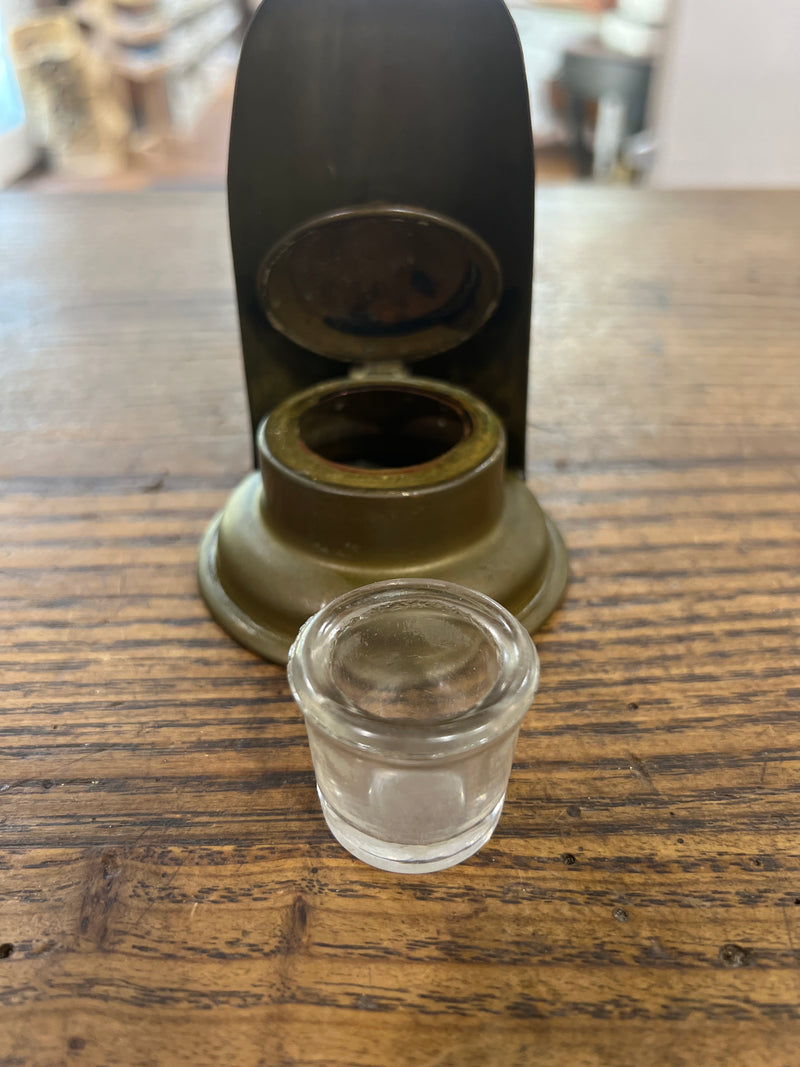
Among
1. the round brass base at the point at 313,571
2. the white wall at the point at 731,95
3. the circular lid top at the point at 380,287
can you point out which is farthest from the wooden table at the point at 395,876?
the white wall at the point at 731,95

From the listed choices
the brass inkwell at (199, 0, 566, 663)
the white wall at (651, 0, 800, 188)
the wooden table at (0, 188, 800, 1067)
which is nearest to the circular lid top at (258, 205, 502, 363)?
the brass inkwell at (199, 0, 566, 663)

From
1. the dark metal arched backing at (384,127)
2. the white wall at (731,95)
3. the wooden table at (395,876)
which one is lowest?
the white wall at (731,95)

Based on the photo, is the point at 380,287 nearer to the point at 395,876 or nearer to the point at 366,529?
the point at 366,529

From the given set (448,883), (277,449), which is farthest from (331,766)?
(277,449)

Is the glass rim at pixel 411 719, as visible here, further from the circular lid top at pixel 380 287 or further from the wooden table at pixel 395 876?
the circular lid top at pixel 380 287

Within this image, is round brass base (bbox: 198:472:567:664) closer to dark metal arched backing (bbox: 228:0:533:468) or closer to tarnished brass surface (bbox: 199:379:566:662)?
A: tarnished brass surface (bbox: 199:379:566:662)

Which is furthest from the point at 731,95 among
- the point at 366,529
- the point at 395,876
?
the point at 395,876

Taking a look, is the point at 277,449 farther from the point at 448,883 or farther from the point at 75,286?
the point at 75,286
